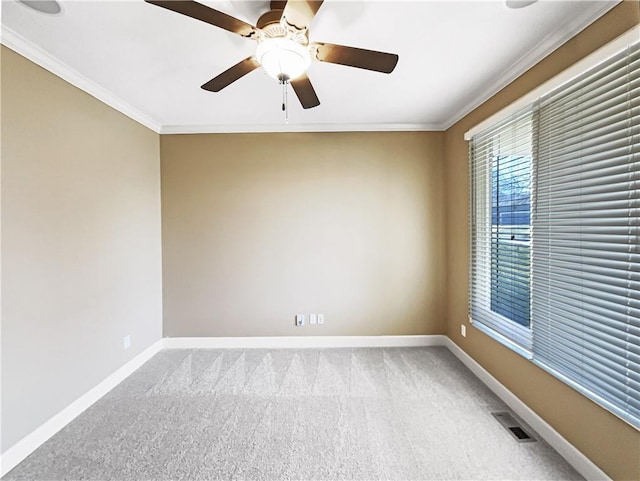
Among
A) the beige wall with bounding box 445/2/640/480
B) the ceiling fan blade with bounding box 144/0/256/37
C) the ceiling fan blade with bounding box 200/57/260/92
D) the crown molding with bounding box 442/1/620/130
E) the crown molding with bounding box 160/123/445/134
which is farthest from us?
the crown molding with bounding box 160/123/445/134

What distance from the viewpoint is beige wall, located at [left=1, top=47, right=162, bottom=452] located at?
173cm

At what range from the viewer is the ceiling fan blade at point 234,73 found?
165cm

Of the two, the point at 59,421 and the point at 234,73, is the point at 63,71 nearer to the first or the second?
the point at 234,73

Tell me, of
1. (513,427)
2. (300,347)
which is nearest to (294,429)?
(300,347)

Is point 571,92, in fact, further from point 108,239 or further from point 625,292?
point 108,239

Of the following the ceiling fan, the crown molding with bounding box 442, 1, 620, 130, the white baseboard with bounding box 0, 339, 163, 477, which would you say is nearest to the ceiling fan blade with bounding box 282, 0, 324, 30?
the ceiling fan

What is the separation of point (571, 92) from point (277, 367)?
3.17 metres

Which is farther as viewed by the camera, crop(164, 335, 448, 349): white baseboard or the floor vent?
crop(164, 335, 448, 349): white baseboard

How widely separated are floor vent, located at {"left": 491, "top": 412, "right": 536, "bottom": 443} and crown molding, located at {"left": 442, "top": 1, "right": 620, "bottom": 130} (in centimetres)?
256

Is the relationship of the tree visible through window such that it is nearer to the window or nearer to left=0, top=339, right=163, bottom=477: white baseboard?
the window

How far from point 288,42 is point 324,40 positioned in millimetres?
517

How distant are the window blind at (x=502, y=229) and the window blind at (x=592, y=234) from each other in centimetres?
17

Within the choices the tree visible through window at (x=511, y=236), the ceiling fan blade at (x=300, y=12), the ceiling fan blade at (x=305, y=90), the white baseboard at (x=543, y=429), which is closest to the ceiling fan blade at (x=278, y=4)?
the ceiling fan blade at (x=300, y=12)

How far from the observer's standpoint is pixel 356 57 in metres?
1.52
